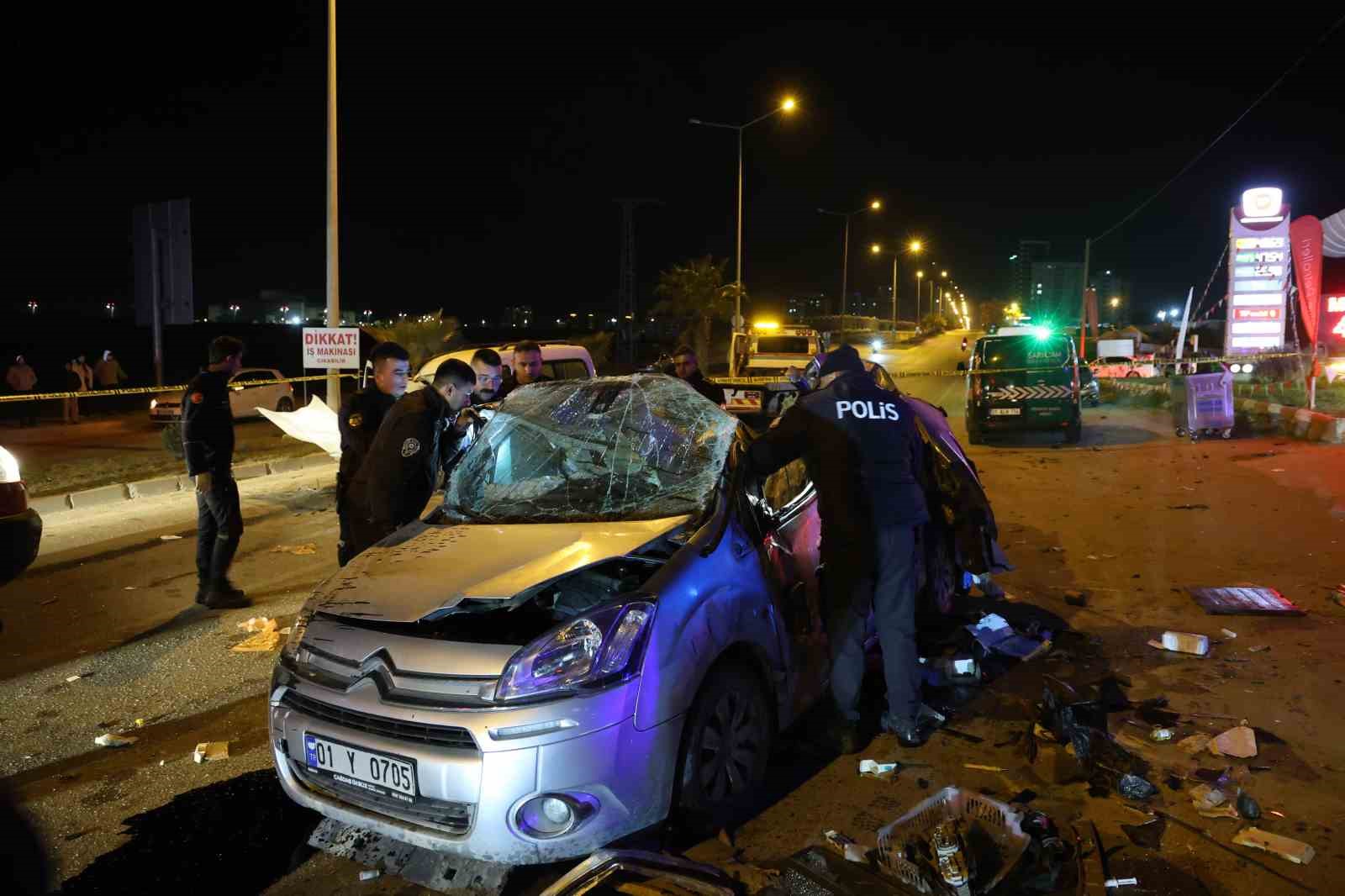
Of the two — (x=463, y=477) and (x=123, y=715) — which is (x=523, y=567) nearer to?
(x=463, y=477)

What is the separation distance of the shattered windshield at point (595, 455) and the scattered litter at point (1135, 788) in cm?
211

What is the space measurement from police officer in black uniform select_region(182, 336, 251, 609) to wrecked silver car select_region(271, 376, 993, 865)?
3101mm

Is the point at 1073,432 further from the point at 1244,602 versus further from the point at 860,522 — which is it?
the point at 860,522

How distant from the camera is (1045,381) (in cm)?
1576

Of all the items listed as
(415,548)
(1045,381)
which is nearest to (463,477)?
(415,548)

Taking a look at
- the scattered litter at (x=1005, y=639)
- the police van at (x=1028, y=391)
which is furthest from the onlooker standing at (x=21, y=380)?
the scattered litter at (x=1005, y=639)

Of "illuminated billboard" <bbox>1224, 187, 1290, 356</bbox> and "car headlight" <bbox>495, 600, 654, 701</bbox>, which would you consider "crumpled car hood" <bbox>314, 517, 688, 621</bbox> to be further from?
"illuminated billboard" <bbox>1224, 187, 1290, 356</bbox>

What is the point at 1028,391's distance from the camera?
1572cm

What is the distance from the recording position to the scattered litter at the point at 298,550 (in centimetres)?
882

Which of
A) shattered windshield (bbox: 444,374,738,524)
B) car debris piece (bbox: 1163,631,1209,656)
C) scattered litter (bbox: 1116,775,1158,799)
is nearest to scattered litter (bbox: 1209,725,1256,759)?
scattered litter (bbox: 1116,775,1158,799)

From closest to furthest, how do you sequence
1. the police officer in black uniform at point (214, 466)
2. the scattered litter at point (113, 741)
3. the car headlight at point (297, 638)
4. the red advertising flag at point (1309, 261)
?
the car headlight at point (297, 638)
the scattered litter at point (113, 741)
the police officer in black uniform at point (214, 466)
the red advertising flag at point (1309, 261)

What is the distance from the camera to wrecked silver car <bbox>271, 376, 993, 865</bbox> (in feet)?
9.91

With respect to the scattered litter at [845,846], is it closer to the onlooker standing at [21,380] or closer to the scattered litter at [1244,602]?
the scattered litter at [1244,602]

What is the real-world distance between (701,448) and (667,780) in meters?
1.69
